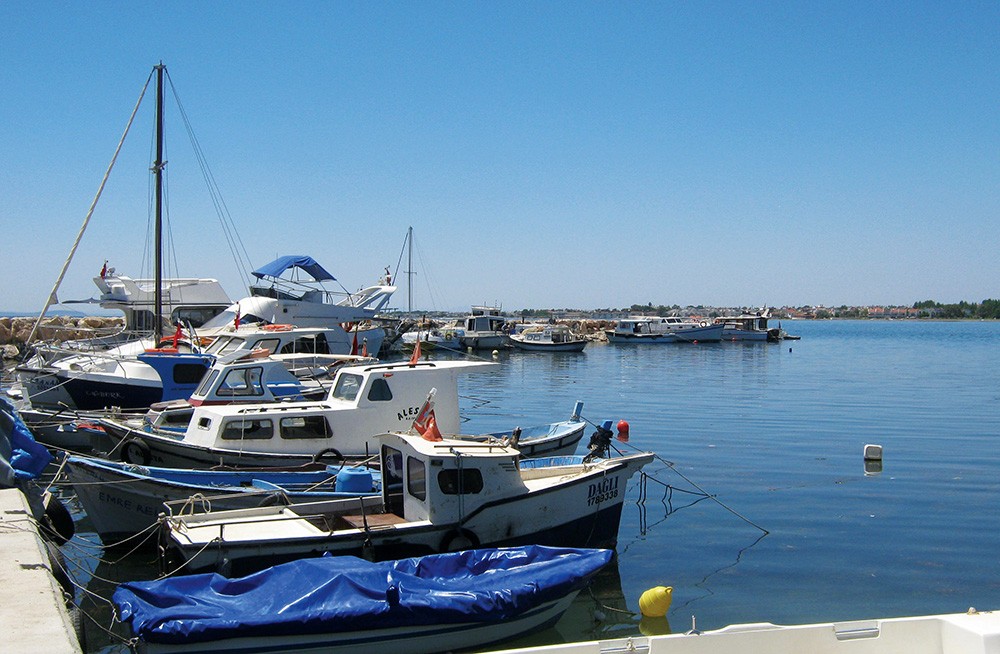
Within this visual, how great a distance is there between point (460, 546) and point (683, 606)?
A: 12.0 ft

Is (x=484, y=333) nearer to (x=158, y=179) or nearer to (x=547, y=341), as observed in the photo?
(x=547, y=341)

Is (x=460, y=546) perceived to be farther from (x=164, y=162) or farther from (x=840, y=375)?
(x=840, y=375)

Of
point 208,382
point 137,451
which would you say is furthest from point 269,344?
point 137,451

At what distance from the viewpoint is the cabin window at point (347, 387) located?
1909cm

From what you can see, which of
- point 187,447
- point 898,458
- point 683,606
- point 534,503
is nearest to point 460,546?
point 534,503

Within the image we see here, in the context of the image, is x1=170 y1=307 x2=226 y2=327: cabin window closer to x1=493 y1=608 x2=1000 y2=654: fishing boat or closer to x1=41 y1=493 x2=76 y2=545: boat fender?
Result: x1=41 y1=493 x2=76 y2=545: boat fender

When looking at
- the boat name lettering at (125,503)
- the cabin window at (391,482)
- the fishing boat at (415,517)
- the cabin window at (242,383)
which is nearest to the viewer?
the fishing boat at (415,517)

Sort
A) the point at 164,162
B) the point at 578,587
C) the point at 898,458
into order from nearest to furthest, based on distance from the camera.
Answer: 1. the point at 578,587
2. the point at 898,458
3. the point at 164,162

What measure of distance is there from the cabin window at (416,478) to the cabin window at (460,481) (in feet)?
0.87

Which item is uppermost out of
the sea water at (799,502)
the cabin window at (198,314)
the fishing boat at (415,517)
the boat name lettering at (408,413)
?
the cabin window at (198,314)

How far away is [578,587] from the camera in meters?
11.2

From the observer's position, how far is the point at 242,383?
22.5 meters

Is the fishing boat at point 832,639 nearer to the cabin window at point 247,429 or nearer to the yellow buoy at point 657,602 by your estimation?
the yellow buoy at point 657,602

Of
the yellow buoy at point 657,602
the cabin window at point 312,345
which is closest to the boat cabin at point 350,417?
the yellow buoy at point 657,602
